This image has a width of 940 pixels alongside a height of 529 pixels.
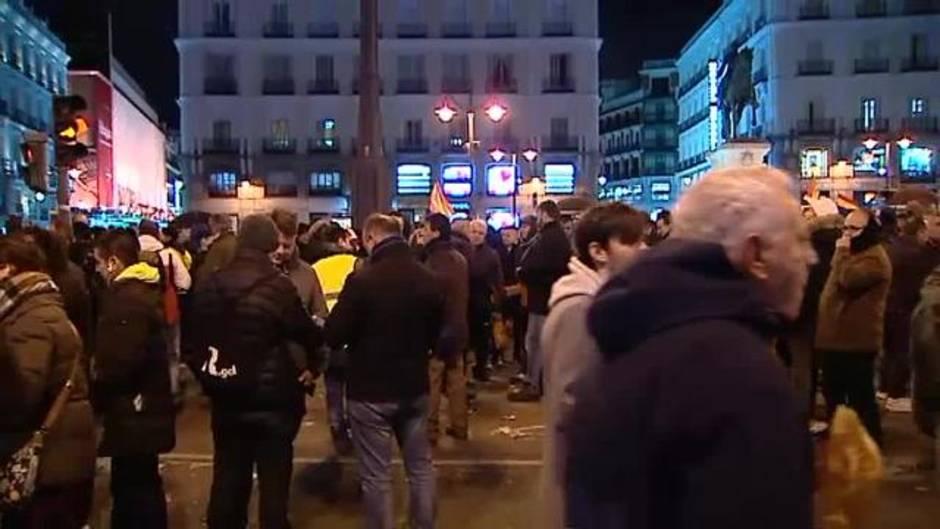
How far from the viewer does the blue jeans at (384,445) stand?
628cm

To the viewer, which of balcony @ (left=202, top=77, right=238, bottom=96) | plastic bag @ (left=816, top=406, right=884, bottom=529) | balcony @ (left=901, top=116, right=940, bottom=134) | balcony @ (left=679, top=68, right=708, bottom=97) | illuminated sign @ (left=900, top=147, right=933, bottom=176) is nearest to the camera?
plastic bag @ (left=816, top=406, right=884, bottom=529)

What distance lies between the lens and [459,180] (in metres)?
70.2

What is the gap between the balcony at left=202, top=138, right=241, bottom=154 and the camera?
2795 inches

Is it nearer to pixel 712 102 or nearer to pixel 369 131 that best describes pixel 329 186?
pixel 712 102

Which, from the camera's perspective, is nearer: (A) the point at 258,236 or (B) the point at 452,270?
(A) the point at 258,236

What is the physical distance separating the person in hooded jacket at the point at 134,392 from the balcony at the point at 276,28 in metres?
66.6

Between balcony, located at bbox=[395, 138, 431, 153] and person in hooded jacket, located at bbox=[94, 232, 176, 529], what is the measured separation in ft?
212

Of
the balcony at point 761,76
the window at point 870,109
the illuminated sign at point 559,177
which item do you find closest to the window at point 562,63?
the illuminated sign at point 559,177

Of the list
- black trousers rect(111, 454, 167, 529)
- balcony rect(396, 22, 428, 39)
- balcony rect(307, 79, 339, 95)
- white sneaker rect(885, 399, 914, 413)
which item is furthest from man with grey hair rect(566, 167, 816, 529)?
balcony rect(396, 22, 428, 39)

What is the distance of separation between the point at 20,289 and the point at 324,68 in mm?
67072

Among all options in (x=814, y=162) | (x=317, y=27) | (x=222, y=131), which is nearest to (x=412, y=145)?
(x=317, y=27)

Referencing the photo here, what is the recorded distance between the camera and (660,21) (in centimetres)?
11769

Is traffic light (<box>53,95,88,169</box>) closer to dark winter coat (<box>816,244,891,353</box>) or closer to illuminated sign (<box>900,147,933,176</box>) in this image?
dark winter coat (<box>816,244,891,353</box>)

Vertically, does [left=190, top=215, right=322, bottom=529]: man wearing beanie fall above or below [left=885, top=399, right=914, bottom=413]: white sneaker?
above
